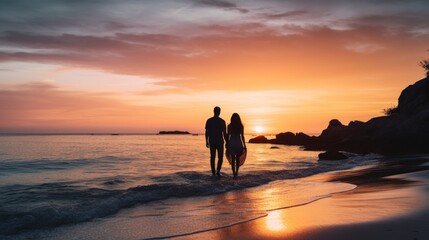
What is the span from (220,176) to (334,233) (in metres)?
9.49

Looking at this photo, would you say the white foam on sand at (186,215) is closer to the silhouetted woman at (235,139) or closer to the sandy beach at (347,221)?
the sandy beach at (347,221)

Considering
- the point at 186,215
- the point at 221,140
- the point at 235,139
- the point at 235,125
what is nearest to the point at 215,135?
the point at 221,140

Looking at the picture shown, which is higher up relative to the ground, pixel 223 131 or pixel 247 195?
pixel 223 131

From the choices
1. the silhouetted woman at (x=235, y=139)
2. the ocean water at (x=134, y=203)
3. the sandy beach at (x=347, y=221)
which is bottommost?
the ocean water at (x=134, y=203)

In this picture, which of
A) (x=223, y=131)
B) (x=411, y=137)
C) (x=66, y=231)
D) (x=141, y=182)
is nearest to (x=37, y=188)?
(x=141, y=182)

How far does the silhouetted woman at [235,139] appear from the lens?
15.2 metres

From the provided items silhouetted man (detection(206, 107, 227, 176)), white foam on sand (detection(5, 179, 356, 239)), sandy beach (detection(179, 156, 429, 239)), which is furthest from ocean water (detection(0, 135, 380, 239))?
silhouetted man (detection(206, 107, 227, 176))

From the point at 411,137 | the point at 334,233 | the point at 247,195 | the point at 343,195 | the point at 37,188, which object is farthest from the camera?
the point at 411,137

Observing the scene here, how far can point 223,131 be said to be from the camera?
15.2 m

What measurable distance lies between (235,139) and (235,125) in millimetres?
580

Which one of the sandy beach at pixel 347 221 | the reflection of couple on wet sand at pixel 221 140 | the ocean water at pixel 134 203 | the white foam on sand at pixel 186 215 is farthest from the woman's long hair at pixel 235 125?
the sandy beach at pixel 347 221

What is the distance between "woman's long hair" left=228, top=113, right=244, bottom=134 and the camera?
50.5ft

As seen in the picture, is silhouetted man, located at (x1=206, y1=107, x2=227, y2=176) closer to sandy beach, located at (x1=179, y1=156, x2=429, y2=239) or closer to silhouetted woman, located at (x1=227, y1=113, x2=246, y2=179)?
silhouetted woman, located at (x1=227, y1=113, x2=246, y2=179)

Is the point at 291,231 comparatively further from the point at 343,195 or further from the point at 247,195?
the point at 247,195
